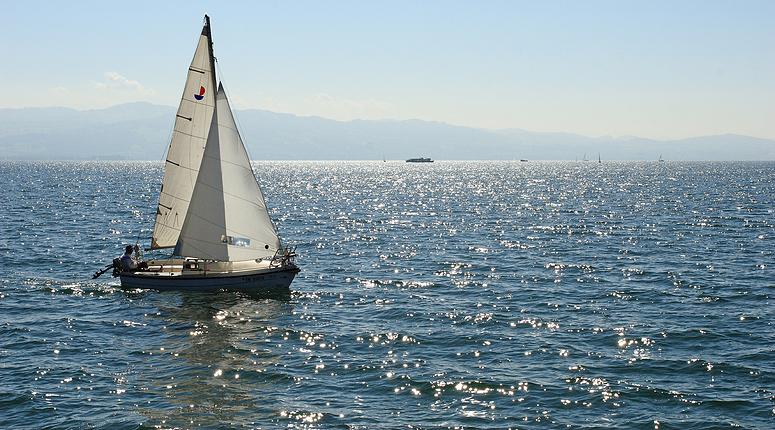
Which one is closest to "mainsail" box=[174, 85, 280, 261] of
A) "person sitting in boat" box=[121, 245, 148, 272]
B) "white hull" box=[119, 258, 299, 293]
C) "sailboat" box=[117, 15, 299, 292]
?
"sailboat" box=[117, 15, 299, 292]

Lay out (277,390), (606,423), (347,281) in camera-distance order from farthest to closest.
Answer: (347,281) → (277,390) → (606,423)

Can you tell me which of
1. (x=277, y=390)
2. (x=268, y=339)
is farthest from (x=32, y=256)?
(x=277, y=390)

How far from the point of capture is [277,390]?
26.5m

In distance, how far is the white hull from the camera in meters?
41.8

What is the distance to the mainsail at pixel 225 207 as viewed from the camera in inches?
1612

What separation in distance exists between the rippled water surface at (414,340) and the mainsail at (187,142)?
4.50m

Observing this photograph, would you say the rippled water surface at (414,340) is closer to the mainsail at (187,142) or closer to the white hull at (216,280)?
the white hull at (216,280)

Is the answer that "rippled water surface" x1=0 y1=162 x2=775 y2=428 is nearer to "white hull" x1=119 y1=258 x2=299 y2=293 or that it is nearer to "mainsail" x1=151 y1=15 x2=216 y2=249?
"white hull" x1=119 y1=258 x2=299 y2=293

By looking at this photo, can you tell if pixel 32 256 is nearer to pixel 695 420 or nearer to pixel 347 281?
pixel 347 281

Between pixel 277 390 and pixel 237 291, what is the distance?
56.1 ft

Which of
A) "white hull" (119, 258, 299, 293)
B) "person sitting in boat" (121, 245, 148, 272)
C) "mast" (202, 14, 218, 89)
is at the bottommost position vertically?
"white hull" (119, 258, 299, 293)

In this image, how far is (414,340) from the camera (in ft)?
107


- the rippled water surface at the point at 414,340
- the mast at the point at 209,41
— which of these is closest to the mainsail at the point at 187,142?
the mast at the point at 209,41

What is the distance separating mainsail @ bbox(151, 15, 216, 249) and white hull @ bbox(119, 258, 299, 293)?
9.88 ft
